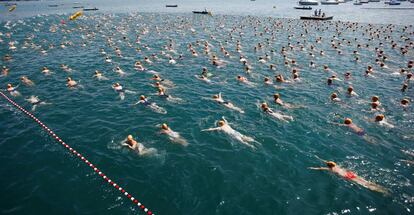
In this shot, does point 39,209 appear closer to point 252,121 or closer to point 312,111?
point 252,121

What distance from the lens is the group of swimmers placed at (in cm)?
1693

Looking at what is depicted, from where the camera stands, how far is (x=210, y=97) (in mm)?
21391

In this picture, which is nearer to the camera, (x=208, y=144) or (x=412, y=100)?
(x=208, y=144)

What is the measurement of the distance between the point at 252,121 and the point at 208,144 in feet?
12.8

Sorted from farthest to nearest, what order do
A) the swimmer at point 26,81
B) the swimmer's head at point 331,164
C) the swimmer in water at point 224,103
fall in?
the swimmer at point 26,81, the swimmer in water at point 224,103, the swimmer's head at point 331,164

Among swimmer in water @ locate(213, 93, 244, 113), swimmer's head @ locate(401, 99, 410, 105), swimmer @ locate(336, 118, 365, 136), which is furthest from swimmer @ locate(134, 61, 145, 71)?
swimmer's head @ locate(401, 99, 410, 105)

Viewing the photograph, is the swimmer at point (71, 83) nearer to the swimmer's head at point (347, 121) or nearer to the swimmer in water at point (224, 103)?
the swimmer in water at point (224, 103)

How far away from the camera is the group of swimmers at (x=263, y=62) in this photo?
55.6 feet

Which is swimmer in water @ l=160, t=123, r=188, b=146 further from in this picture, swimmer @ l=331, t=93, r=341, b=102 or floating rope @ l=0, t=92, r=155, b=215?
swimmer @ l=331, t=93, r=341, b=102

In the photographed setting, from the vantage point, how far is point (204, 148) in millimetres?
14477

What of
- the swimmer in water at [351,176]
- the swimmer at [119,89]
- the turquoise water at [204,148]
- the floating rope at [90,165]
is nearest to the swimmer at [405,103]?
the turquoise water at [204,148]

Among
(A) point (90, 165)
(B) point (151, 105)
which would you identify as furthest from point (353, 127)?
(A) point (90, 165)

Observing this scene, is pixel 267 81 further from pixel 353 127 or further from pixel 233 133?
pixel 233 133

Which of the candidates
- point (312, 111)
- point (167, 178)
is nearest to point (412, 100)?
point (312, 111)
